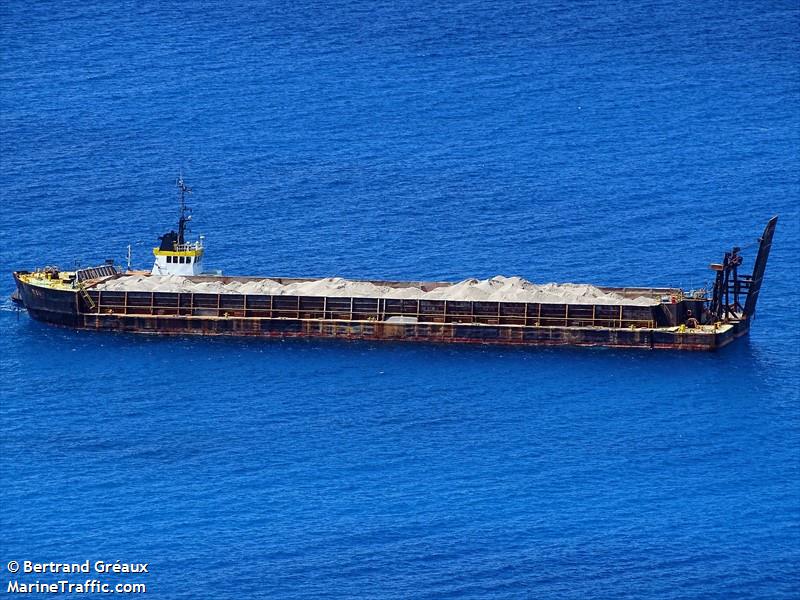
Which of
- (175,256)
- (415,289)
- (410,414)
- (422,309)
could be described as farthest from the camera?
(175,256)

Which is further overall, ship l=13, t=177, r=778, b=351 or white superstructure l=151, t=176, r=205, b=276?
white superstructure l=151, t=176, r=205, b=276

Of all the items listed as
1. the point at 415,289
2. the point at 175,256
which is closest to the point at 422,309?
the point at 415,289

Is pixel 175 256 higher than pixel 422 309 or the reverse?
higher

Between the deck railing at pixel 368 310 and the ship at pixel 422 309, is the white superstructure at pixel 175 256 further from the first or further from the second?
the deck railing at pixel 368 310

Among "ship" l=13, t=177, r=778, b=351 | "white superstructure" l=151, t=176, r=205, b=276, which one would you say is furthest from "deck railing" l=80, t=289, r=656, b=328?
"white superstructure" l=151, t=176, r=205, b=276

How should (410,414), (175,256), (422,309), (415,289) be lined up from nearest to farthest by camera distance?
(410,414) < (422,309) < (415,289) < (175,256)

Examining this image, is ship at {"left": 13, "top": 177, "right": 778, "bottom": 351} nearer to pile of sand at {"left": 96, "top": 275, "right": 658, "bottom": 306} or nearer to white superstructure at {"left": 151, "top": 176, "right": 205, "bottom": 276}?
pile of sand at {"left": 96, "top": 275, "right": 658, "bottom": 306}

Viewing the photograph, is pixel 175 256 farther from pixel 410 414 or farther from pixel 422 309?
pixel 410 414

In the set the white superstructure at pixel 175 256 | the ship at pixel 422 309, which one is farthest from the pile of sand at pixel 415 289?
the white superstructure at pixel 175 256

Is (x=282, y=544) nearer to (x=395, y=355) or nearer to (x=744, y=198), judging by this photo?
(x=395, y=355)
